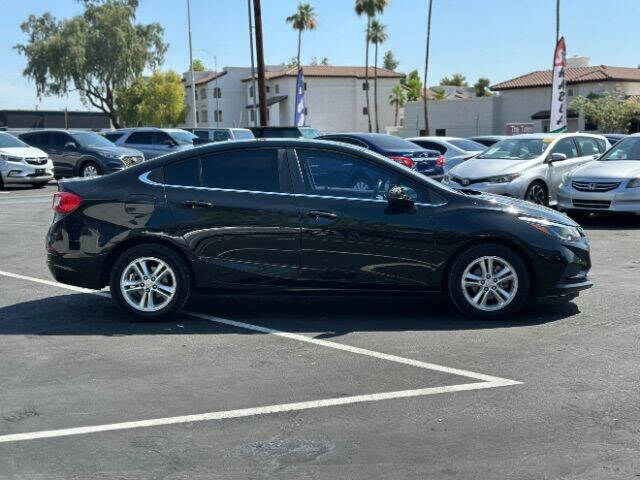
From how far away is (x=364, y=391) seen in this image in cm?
539

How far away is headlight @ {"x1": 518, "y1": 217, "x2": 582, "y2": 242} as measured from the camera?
24.0ft

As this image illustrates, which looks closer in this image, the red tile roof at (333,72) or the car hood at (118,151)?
the car hood at (118,151)

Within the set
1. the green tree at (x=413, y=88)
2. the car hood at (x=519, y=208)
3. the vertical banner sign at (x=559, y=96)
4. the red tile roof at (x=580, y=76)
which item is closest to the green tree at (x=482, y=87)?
the green tree at (x=413, y=88)

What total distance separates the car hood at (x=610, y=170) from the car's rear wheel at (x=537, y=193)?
Answer: 795mm

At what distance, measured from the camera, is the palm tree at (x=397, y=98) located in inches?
3342

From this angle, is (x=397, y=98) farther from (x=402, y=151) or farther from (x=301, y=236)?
(x=301, y=236)

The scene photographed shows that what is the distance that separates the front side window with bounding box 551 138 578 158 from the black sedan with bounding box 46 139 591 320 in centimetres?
960

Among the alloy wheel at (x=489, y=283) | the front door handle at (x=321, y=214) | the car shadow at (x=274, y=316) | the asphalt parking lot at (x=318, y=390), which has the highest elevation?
the front door handle at (x=321, y=214)

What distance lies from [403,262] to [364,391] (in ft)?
6.78

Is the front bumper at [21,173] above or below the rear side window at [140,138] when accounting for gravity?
below

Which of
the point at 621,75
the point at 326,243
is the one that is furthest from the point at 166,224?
the point at 621,75

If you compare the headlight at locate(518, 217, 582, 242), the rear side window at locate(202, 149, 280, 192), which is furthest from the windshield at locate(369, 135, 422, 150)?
the rear side window at locate(202, 149, 280, 192)

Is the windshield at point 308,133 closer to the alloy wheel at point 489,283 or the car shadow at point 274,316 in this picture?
the car shadow at point 274,316

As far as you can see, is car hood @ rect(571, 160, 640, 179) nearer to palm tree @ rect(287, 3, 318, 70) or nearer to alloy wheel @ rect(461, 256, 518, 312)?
alloy wheel @ rect(461, 256, 518, 312)
